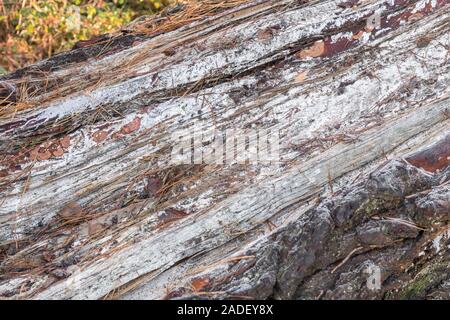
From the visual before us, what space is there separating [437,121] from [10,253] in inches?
91.2

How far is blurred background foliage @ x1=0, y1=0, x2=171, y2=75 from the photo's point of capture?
5.53 metres

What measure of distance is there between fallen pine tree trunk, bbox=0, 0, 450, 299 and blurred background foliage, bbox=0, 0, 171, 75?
7.18 feet

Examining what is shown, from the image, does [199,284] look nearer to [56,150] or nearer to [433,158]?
[56,150]

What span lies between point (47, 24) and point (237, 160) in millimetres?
3255

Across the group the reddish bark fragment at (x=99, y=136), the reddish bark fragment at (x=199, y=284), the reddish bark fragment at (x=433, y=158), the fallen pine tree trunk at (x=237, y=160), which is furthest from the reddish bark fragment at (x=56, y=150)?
the reddish bark fragment at (x=433, y=158)

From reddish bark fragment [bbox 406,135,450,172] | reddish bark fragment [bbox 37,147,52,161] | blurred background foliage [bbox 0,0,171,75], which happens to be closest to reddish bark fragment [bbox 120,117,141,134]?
reddish bark fragment [bbox 37,147,52,161]

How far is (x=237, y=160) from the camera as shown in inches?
122
